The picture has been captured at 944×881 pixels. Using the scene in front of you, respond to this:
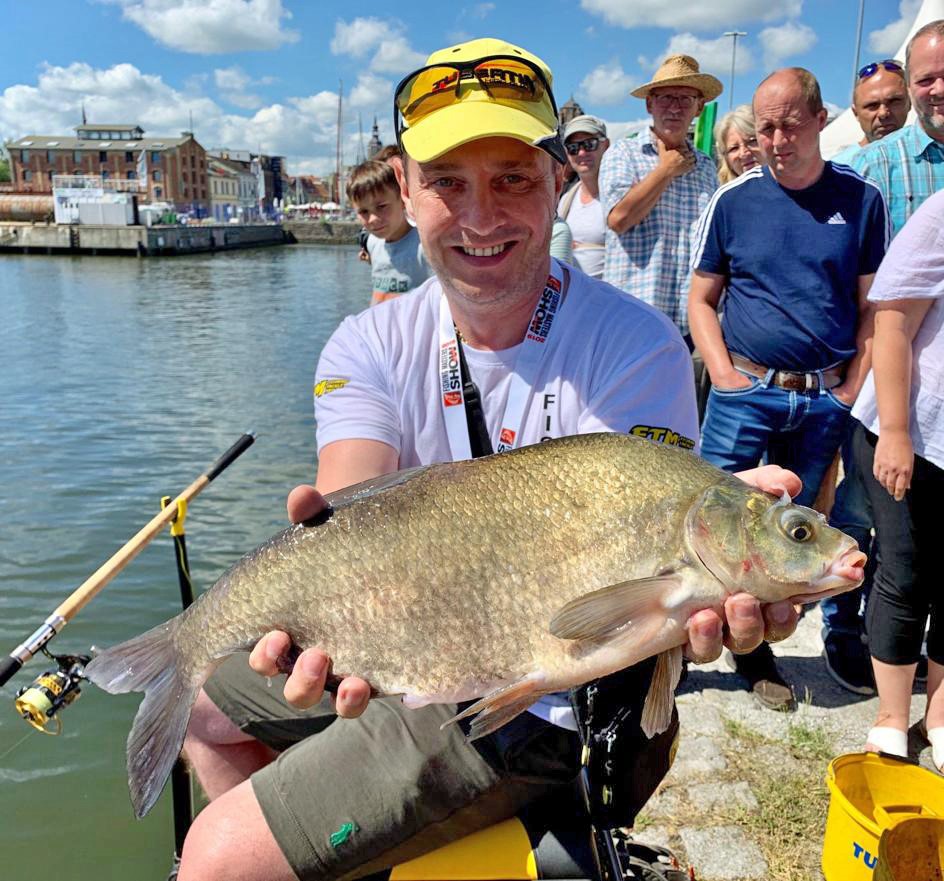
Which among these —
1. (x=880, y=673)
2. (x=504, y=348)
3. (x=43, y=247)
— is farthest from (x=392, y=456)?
(x=43, y=247)

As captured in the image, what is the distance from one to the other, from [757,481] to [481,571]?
77 cm

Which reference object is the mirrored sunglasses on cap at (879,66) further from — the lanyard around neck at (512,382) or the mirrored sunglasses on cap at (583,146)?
the lanyard around neck at (512,382)

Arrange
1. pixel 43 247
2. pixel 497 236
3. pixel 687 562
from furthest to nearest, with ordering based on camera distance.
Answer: pixel 43 247 < pixel 497 236 < pixel 687 562

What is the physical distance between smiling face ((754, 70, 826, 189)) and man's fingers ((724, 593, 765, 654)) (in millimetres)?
2909

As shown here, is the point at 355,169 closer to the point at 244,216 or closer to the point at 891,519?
the point at 891,519

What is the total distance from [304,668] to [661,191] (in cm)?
397

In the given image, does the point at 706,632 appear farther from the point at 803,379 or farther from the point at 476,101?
the point at 803,379

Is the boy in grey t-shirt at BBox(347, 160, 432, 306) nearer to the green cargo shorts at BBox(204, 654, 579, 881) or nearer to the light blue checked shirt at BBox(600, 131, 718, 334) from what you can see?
the light blue checked shirt at BBox(600, 131, 718, 334)

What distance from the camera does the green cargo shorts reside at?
2.25 m

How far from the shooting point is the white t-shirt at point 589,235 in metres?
6.05

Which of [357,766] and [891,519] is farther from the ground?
[891,519]

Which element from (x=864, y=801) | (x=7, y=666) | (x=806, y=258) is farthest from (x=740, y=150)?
(x=7, y=666)

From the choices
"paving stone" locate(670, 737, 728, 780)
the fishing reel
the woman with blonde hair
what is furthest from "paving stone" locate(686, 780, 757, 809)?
the woman with blonde hair

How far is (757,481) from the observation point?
2209 mm
